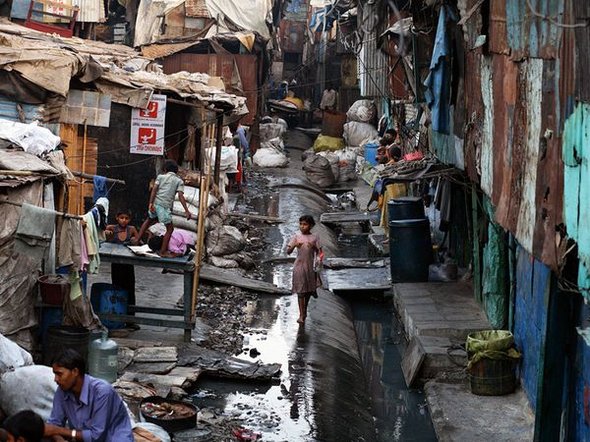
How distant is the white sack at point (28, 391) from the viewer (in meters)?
7.83

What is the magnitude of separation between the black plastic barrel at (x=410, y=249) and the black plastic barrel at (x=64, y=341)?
8.12 meters

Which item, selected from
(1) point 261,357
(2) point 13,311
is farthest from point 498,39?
(2) point 13,311

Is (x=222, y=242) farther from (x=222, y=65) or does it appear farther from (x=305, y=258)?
(x=222, y=65)

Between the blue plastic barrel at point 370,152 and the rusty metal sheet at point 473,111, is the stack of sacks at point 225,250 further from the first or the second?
the blue plastic barrel at point 370,152

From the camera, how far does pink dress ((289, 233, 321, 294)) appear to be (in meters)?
14.6

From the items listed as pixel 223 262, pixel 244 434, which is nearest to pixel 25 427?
pixel 244 434

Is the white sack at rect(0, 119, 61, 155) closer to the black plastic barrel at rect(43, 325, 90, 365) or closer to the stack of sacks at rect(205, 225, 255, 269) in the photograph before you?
the black plastic barrel at rect(43, 325, 90, 365)

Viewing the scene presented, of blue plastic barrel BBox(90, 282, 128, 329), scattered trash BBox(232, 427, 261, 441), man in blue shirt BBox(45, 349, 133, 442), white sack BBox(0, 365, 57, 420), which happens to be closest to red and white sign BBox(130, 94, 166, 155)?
blue plastic barrel BBox(90, 282, 128, 329)

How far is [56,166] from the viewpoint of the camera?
11359 millimetres

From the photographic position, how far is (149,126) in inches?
707

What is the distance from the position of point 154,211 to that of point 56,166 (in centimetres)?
413

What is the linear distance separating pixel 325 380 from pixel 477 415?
197 cm

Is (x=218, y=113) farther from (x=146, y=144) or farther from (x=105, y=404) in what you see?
(x=105, y=404)

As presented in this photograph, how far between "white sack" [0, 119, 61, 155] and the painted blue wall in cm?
546
